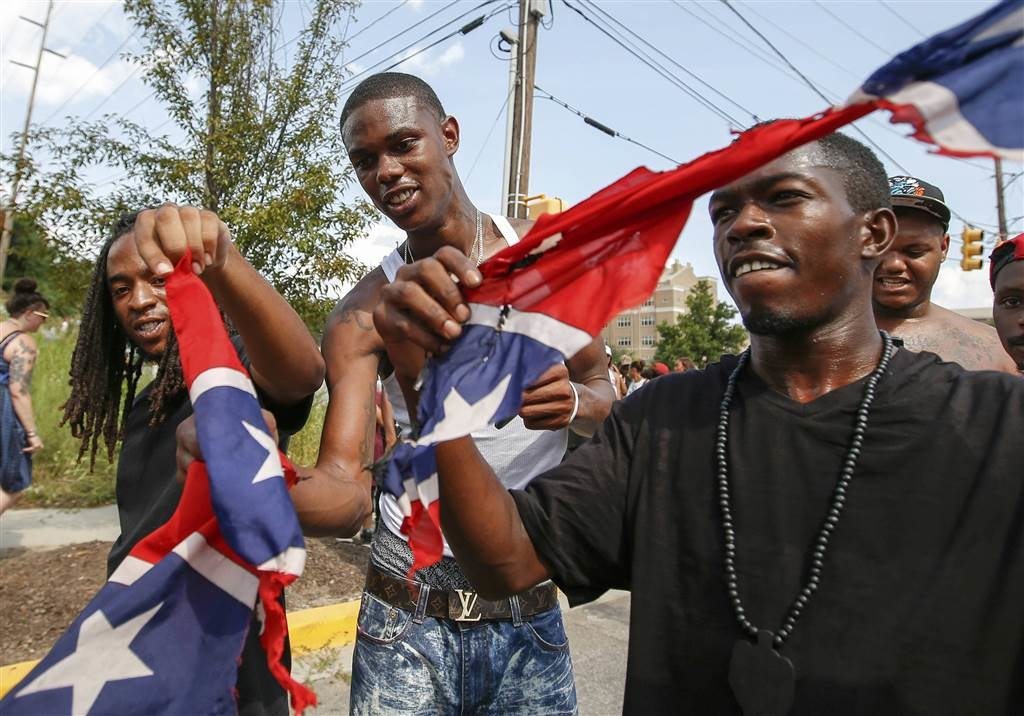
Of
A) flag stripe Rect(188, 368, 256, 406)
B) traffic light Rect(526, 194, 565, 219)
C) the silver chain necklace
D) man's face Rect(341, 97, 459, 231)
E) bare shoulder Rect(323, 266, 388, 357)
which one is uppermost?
traffic light Rect(526, 194, 565, 219)

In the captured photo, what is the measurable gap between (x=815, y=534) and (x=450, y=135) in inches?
77.1

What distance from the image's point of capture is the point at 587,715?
14.9 ft

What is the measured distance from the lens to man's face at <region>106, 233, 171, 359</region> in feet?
7.42

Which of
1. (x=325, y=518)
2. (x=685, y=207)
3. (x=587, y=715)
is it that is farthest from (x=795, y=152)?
(x=587, y=715)

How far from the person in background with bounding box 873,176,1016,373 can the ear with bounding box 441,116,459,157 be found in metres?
1.68

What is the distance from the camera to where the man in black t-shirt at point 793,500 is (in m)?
1.47

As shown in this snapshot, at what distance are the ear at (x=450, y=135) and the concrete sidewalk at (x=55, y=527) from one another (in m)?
5.20

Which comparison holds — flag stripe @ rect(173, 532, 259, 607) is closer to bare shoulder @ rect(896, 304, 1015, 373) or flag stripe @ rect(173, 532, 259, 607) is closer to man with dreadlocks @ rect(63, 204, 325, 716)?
man with dreadlocks @ rect(63, 204, 325, 716)

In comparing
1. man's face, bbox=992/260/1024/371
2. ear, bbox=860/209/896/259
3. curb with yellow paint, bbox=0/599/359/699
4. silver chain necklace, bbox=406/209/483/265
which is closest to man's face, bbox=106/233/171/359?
silver chain necklace, bbox=406/209/483/265

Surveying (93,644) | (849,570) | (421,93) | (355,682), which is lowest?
(355,682)

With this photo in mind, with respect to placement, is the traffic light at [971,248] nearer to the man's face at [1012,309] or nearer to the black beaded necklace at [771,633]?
the man's face at [1012,309]

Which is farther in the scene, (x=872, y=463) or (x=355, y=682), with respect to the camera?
(x=355, y=682)

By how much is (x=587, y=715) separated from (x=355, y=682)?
8.16ft

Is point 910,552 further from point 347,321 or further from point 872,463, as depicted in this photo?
point 347,321
